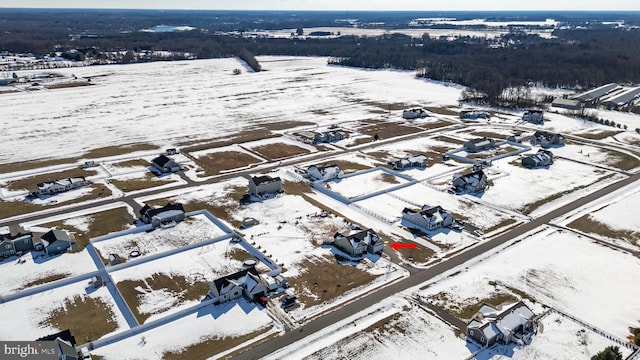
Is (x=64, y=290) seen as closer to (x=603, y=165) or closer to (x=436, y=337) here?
(x=436, y=337)

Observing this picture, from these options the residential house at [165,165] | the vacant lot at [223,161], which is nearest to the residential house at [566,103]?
the vacant lot at [223,161]

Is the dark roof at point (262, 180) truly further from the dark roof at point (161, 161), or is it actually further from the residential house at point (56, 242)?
the residential house at point (56, 242)

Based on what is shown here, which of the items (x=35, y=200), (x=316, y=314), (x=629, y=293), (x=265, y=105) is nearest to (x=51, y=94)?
(x=265, y=105)

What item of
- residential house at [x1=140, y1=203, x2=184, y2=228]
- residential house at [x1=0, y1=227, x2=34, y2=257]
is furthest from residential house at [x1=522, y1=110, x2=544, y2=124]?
residential house at [x1=0, y1=227, x2=34, y2=257]

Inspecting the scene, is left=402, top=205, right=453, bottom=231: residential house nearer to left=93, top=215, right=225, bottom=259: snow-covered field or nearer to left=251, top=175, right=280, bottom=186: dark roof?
left=251, top=175, right=280, bottom=186: dark roof

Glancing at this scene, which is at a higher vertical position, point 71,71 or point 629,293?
point 71,71

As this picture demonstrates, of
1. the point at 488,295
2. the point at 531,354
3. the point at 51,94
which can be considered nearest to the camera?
the point at 531,354
